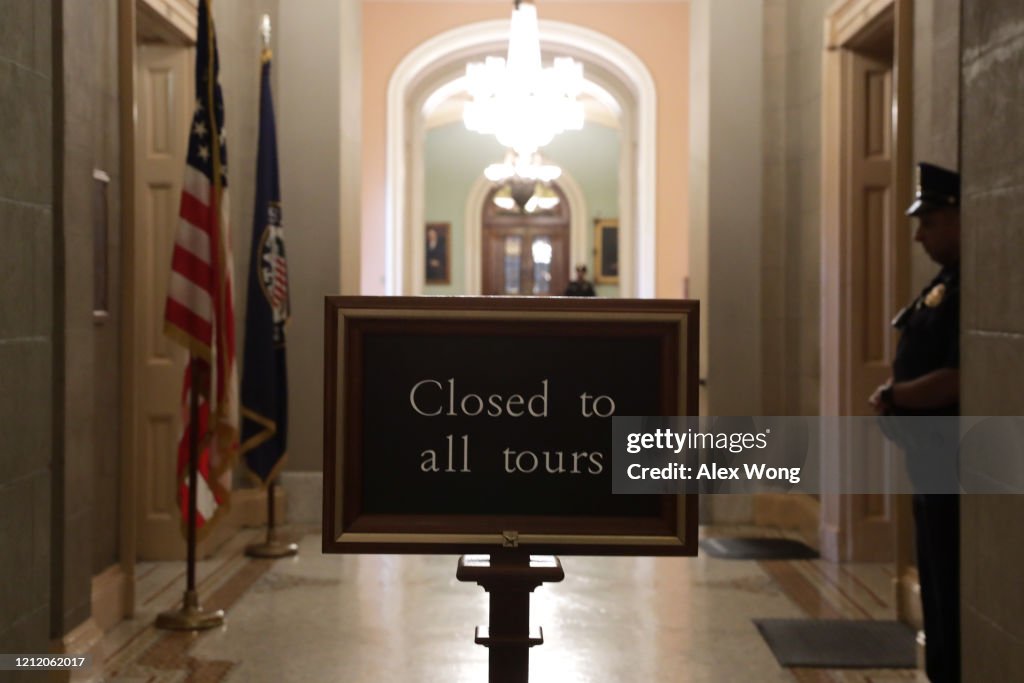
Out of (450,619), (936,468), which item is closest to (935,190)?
(936,468)

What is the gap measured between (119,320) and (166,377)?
884mm

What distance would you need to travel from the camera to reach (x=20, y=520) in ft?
11.1

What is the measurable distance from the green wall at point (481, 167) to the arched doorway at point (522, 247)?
900mm

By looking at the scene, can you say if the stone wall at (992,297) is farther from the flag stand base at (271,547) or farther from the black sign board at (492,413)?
the flag stand base at (271,547)

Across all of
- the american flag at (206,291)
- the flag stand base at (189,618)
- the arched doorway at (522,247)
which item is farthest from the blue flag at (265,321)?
Result: the arched doorway at (522,247)

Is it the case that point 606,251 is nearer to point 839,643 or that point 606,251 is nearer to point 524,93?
point 524,93

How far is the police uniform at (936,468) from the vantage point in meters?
3.74

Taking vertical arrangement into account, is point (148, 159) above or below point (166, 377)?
above

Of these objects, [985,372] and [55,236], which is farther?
[55,236]

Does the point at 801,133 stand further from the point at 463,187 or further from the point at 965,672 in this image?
the point at 463,187

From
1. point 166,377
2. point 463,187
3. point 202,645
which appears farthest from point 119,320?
point 463,187

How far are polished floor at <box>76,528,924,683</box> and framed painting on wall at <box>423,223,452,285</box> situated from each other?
1911cm

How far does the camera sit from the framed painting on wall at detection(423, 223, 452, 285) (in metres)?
26.0

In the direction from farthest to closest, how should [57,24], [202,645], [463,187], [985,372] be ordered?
1. [463,187]
2. [202,645]
3. [57,24]
4. [985,372]
